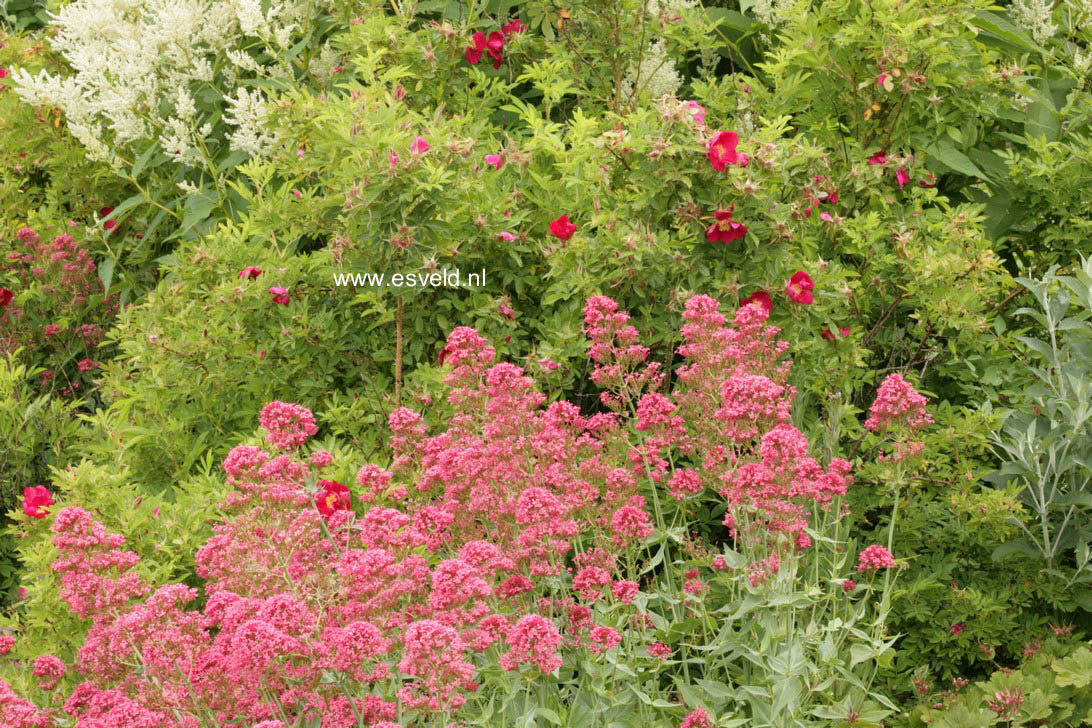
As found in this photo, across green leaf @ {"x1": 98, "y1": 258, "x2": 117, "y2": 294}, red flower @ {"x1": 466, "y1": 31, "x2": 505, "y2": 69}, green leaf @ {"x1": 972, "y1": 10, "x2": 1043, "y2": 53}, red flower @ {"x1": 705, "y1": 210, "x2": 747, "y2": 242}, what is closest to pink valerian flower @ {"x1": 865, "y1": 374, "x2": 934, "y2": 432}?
red flower @ {"x1": 705, "y1": 210, "x2": 747, "y2": 242}

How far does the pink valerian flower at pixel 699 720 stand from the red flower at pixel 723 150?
5.28 feet

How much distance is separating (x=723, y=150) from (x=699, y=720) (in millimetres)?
1664

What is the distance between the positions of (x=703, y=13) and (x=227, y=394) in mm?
2496

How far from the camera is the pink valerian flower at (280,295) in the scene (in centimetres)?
376

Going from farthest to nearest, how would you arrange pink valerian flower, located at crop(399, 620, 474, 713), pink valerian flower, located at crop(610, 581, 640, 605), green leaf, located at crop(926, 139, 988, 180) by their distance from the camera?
green leaf, located at crop(926, 139, 988, 180), pink valerian flower, located at crop(610, 581, 640, 605), pink valerian flower, located at crop(399, 620, 474, 713)

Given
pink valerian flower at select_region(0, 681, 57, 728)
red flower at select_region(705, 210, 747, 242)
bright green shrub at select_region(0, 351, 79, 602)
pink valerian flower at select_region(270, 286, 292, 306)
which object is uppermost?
red flower at select_region(705, 210, 747, 242)

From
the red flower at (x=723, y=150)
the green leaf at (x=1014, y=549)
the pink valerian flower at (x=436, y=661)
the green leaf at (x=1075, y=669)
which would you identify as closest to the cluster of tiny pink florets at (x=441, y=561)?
the pink valerian flower at (x=436, y=661)

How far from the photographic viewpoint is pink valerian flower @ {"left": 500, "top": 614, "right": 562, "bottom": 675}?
6.47 feet

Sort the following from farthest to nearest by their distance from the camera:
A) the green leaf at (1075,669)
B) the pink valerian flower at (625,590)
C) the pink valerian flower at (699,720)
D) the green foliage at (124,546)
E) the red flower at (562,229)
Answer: the red flower at (562,229)
the green foliage at (124,546)
the green leaf at (1075,669)
the pink valerian flower at (699,720)
the pink valerian flower at (625,590)

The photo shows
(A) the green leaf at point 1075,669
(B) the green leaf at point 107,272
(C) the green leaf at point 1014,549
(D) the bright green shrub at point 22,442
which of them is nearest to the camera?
(A) the green leaf at point 1075,669

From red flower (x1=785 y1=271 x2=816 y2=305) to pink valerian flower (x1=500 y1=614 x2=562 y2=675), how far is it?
172 centimetres

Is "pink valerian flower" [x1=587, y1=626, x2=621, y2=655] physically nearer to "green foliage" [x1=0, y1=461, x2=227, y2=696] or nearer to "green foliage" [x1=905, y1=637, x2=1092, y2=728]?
"green foliage" [x1=905, y1=637, x2=1092, y2=728]

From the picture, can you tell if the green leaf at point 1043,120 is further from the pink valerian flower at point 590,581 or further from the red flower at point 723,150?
the pink valerian flower at point 590,581

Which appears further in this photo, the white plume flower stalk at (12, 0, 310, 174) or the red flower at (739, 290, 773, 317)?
the white plume flower stalk at (12, 0, 310, 174)
